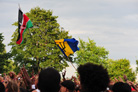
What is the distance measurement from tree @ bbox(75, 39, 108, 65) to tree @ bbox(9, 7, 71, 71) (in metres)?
8.59

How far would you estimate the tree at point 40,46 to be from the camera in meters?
45.2

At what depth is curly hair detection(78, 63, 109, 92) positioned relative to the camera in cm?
421

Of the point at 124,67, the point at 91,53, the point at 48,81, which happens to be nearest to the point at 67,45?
the point at 48,81

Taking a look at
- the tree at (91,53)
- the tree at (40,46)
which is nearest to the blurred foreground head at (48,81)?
the tree at (40,46)

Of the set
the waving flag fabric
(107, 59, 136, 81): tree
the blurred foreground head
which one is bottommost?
the blurred foreground head

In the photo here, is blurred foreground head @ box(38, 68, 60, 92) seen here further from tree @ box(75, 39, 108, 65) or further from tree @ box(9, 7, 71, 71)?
tree @ box(75, 39, 108, 65)

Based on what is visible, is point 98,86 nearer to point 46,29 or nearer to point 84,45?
point 46,29

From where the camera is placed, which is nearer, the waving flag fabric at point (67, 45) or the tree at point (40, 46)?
the waving flag fabric at point (67, 45)

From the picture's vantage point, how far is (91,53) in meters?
56.7

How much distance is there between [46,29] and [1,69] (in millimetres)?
10237

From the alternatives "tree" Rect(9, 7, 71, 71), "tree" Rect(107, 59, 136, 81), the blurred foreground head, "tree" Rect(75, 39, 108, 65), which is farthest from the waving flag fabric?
"tree" Rect(107, 59, 136, 81)

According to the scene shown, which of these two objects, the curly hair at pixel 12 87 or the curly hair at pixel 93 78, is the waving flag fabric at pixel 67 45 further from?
the curly hair at pixel 93 78

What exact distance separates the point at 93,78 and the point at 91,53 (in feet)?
173

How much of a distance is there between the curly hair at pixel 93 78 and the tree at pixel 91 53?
50.7 meters
